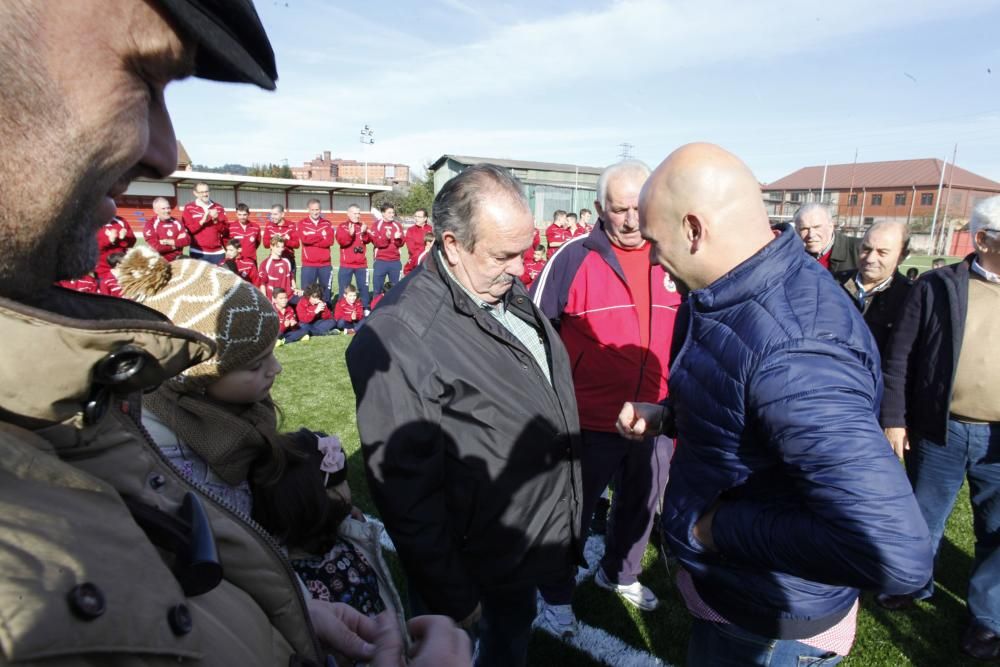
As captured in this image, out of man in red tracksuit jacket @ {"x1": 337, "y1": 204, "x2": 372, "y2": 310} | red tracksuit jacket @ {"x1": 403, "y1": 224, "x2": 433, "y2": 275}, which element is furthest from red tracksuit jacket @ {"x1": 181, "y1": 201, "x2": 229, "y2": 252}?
red tracksuit jacket @ {"x1": 403, "y1": 224, "x2": 433, "y2": 275}

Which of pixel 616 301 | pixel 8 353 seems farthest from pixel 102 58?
pixel 616 301

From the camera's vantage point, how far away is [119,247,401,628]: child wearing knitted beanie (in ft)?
5.39

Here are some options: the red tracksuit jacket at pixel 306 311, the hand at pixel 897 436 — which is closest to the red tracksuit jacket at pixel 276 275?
the red tracksuit jacket at pixel 306 311

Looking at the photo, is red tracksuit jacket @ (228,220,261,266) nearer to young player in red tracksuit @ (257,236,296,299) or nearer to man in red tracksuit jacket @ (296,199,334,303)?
man in red tracksuit jacket @ (296,199,334,303)

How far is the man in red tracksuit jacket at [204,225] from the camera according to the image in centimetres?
1226

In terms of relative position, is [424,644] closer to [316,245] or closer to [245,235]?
[316,245]

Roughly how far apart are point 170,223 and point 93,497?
40.7ft

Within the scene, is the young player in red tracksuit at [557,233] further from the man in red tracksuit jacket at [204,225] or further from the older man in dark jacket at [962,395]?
the older man in dark jacket at [962,395]

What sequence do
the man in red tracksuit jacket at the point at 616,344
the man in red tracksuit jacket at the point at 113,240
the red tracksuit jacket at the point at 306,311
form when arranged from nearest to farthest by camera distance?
the man in red tracksuit jacket at the point at 616,344
the man in red tracksuit jacket at the point at 113,240
the red tracksuit jacket at the point at 306,311

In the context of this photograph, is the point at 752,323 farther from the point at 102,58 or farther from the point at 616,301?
the point at 616,301

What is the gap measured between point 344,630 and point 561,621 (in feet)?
7.32

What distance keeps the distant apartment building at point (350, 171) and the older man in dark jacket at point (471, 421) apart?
105 metres

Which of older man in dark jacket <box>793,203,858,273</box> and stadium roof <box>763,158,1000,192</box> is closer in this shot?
older man in dark jacket <box>793,203,858,273</box>

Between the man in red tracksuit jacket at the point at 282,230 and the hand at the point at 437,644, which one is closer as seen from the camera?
the hand at the point at 437,644
